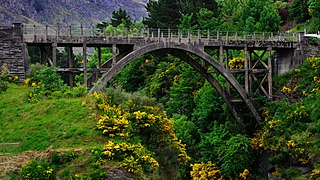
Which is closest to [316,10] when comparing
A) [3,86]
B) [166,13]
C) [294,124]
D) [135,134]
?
[166,13]

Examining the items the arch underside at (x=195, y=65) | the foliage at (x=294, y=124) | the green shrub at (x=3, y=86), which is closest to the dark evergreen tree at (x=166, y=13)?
the arch underside at (x=195, y=65)

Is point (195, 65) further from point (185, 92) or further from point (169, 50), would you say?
point (185, 92)

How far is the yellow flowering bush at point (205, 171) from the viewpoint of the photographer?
50.3 meters

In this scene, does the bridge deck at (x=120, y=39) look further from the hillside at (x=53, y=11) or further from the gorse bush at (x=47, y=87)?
the hillside at (x=53, y=11)

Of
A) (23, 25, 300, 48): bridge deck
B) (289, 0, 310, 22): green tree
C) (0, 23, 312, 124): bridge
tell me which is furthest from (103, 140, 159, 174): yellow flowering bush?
(289, 0, 310, 22): green tree

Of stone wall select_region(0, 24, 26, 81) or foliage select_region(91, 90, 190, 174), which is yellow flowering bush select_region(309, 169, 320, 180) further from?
stone wall select_region(0, 24, 26, 81)

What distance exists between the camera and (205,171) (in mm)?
50688

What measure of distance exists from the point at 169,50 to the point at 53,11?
127944mm

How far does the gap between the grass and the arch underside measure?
5.73 m

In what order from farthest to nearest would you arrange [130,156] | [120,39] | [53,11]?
[53,11] < [120,39] < [130,156]

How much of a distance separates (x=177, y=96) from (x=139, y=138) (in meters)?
30.6

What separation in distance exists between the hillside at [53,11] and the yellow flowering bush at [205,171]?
3821 inches

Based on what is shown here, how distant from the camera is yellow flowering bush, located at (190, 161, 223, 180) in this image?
50281mm

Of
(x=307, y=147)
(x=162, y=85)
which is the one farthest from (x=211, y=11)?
(x=307, y=147)
